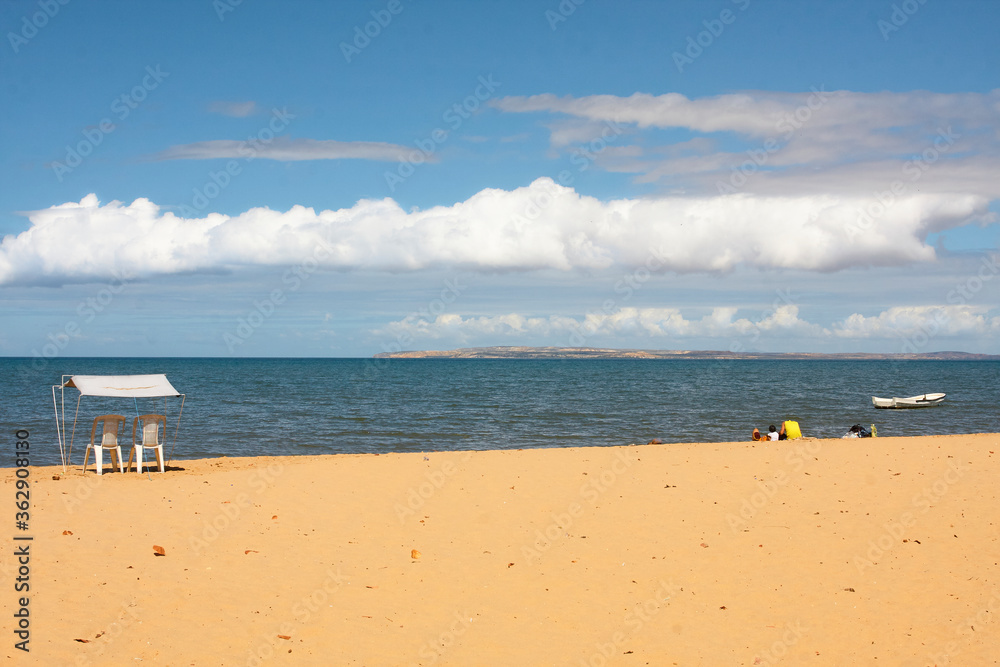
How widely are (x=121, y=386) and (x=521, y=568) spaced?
39.1 ft

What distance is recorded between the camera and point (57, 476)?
1684 centimetres

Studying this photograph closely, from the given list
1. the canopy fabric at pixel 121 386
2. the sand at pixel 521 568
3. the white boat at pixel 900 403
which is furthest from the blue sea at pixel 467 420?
the sand at pixel 521 568

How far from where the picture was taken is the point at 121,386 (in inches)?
663

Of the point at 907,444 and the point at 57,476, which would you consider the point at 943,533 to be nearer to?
the point at 907,444

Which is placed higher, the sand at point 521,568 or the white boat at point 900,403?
the sand at point 521,568

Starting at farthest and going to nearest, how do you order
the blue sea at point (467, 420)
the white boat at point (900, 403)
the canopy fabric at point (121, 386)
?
the white boat at point (900, 403), the blue sea at point (467, 420), the canopy fabric at point (121, 386)

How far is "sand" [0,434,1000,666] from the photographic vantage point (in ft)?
24.0

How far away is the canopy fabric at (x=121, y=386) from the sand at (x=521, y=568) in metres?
2.12

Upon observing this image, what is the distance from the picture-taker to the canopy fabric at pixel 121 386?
16375mm

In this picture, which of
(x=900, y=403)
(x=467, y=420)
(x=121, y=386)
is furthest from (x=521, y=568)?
(x=900, y=403)

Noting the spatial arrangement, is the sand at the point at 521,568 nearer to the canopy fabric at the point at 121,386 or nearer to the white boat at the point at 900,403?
the canopy fabric at the point at 121,386

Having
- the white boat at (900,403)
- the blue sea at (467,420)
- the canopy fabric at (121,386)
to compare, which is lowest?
the white boat at (900,403)

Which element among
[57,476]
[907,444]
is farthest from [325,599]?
[907,444]

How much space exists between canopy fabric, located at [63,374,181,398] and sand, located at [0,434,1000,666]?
212 centimetres
